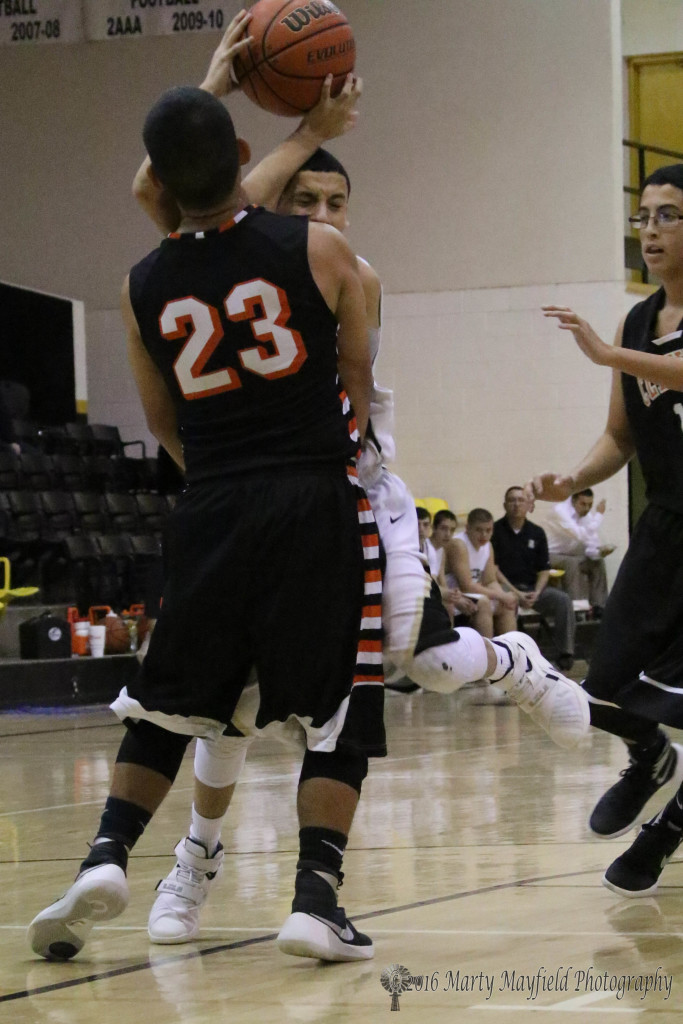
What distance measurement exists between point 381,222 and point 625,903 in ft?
42.6

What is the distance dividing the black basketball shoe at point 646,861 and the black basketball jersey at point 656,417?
0.76 m

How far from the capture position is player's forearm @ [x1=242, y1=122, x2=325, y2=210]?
3102mm

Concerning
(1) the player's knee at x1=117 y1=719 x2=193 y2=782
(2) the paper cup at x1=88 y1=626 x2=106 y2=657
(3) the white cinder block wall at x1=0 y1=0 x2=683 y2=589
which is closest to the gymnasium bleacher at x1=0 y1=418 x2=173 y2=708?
(2) the paper cup at x1=88 y1=626 x2=106 y2=657

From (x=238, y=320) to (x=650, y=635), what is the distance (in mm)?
1371

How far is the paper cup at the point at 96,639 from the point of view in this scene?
10.9 meters

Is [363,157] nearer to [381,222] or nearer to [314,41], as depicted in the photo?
[381,222]

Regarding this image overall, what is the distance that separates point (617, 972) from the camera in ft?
8.62

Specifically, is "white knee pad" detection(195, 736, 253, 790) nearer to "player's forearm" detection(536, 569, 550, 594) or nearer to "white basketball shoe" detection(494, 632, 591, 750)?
"white basketball shoe" detection(494, 632, 591, 750)

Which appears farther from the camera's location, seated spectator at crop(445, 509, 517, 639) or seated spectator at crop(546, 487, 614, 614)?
seated spectator at crop(546, 487, 614, 614)

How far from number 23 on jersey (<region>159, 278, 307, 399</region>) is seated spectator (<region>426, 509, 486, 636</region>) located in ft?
25.2

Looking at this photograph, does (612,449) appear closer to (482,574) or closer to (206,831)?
(206,831)

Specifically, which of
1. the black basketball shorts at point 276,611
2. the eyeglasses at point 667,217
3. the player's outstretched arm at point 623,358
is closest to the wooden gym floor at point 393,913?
the black basketball shorts at point 276,611

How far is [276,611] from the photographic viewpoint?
2832mm

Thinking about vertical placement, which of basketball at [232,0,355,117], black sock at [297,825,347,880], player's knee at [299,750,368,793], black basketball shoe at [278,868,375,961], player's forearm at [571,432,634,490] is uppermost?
basketball at [232,0,355,117]
